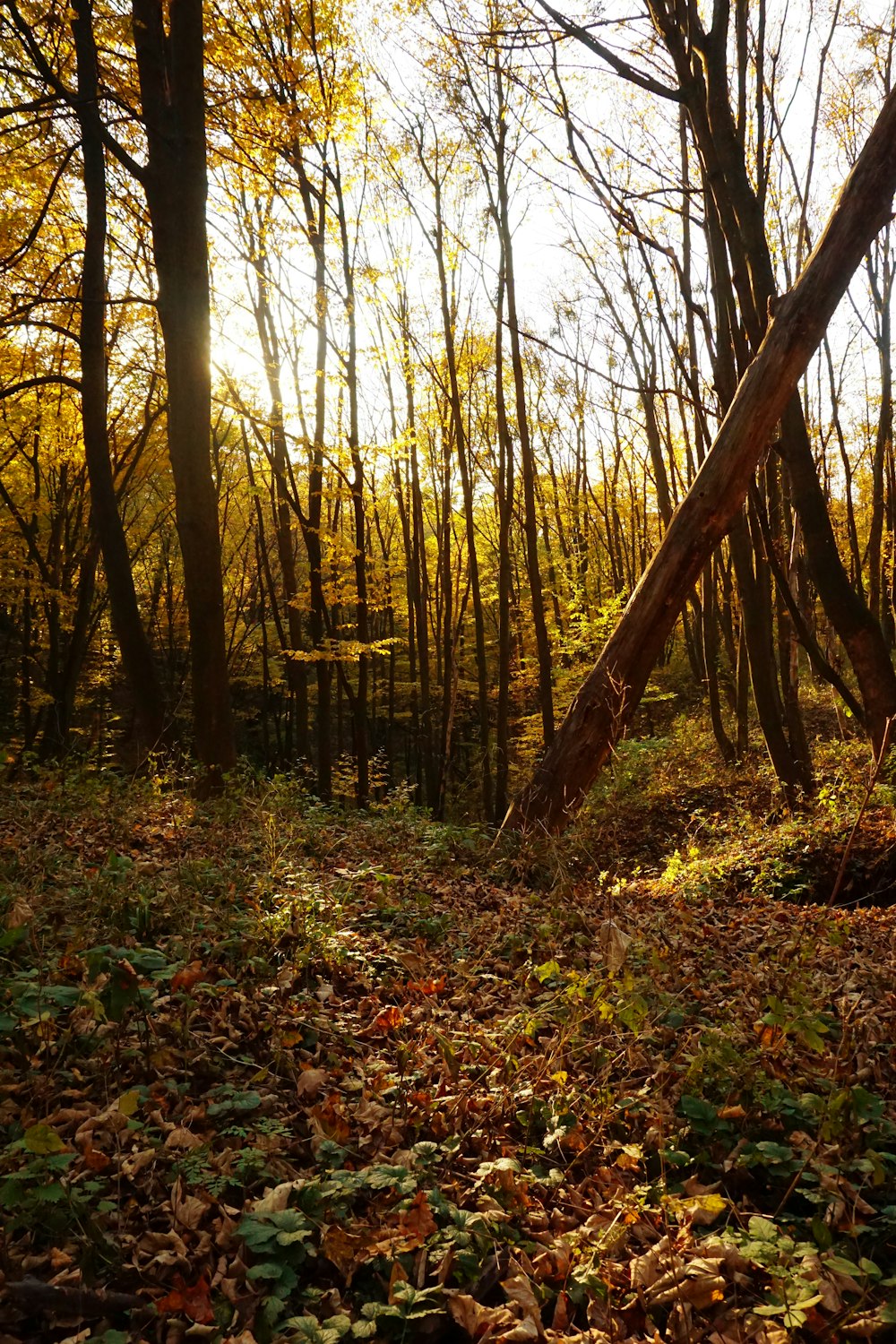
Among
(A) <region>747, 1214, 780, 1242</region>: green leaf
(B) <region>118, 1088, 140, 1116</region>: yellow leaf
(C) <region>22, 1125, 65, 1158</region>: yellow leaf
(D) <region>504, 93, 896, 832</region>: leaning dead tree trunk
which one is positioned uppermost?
(D) <region>504, 93, 896, 832</region>: leaning dead tree trunk

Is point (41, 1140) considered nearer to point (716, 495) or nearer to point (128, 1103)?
point (128, 1103)

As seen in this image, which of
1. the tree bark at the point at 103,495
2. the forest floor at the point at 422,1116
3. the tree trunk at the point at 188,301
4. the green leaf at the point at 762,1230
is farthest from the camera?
the tree bark at the point at 103,495

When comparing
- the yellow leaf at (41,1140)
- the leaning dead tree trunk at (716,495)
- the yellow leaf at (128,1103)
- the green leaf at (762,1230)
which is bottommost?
the green leaf at (762,1230)

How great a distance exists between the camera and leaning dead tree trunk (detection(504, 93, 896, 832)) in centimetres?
561

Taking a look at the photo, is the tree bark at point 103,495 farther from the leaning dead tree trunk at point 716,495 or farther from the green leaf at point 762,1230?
the green leaf at point 762,1230

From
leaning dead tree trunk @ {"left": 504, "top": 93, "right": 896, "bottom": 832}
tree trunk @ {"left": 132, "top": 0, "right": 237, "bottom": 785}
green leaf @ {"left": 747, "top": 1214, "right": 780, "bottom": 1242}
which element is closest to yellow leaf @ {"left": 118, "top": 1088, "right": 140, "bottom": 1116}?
green leaf @ {"left": 747, "top": 1214, "right": 780, "bottom": 1242}

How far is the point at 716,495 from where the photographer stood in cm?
637

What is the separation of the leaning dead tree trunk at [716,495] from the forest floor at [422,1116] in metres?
2.11

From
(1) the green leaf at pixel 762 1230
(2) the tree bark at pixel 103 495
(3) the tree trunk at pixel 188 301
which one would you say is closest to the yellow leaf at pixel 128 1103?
(1) the green leaf at pixel 762 1230

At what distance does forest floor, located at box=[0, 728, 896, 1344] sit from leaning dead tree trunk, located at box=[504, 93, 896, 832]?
83.2 inches

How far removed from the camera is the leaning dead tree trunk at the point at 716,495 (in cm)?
561

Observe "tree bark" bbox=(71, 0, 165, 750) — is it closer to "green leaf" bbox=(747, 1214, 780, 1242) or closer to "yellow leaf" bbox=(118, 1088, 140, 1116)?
"yellow leaf" bbox=(118, 1088, 140, 1116)

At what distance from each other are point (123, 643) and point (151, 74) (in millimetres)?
5430

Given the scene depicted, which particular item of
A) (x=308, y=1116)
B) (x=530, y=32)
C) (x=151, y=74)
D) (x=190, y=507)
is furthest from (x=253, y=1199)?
(x=151, y=74)
